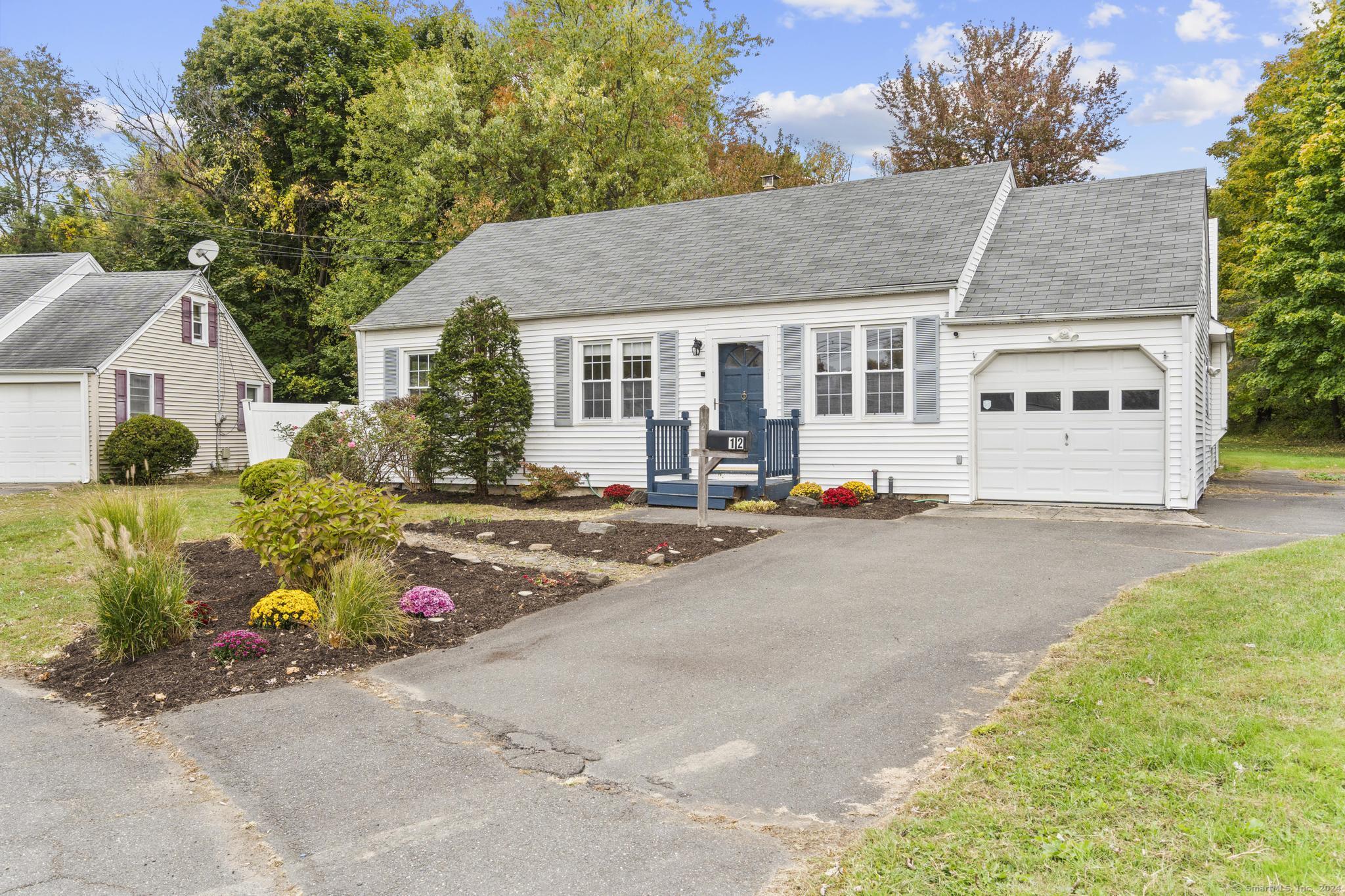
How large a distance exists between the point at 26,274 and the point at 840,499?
22.5 metres

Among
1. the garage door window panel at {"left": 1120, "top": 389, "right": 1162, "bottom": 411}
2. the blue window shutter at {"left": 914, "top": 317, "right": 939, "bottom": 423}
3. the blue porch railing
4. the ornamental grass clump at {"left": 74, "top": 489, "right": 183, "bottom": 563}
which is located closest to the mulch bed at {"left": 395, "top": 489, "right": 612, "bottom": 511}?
the blue porch railing

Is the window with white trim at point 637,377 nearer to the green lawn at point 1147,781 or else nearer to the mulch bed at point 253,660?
the mulch bed at point 253,660

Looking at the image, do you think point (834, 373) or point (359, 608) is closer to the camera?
point (359, 608)

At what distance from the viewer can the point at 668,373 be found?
50.4 ft

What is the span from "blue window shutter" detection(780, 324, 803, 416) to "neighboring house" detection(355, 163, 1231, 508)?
25 millimetres

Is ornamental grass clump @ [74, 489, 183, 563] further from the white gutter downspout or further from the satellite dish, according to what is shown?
the satellite dish

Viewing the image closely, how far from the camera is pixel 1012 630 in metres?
6.29

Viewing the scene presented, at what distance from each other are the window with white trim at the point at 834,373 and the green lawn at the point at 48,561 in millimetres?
5389

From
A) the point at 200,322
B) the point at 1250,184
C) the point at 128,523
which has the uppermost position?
the point at 1250,184

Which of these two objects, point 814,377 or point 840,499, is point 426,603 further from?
point 814,377

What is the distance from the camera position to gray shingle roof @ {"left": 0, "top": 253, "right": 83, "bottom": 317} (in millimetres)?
22578

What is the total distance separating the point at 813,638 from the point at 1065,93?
2445 cm

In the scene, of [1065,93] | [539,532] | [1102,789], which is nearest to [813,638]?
[1102,789]

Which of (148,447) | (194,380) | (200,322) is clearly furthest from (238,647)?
(200,322)
